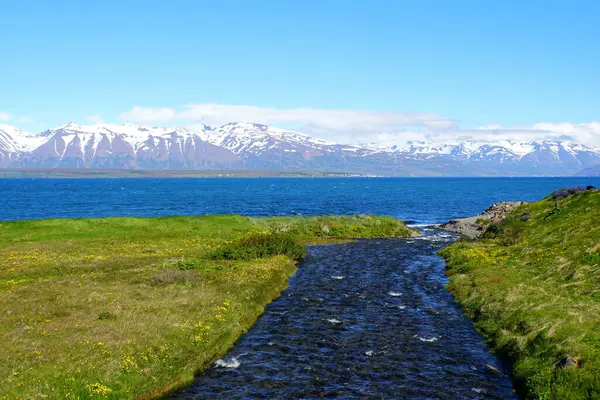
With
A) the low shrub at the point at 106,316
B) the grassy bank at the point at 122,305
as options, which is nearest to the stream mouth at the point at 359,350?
the grassy bank at the point at 122,305

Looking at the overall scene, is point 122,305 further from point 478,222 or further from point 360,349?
point 478,222

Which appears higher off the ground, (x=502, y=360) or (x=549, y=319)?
(x=549, y=319)

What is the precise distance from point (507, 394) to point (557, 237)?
127ft

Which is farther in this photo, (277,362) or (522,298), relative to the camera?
(522,298)

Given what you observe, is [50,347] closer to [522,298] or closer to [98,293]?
[98,293]

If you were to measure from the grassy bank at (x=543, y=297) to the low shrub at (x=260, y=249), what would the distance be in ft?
63.9

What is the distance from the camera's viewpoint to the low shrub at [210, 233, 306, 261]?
5882 centimetres

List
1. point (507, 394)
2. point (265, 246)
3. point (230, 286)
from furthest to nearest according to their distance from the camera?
point (265, 246) < point (230, 286) < point (507, 394)

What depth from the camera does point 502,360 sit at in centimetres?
3047

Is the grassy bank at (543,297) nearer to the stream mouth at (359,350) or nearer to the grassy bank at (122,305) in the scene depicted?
the stream mouth at (359,350)

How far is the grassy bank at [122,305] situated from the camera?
24875 millimetres

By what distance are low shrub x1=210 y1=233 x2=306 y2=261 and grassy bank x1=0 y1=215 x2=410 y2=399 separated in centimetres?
14

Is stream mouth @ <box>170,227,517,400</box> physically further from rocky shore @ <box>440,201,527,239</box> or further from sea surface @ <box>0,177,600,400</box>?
rocky shore @ <box>440,201,527,239</box>

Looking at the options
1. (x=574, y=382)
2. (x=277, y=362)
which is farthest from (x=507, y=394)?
(x=277, y=362)
